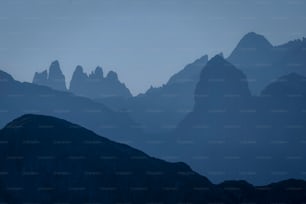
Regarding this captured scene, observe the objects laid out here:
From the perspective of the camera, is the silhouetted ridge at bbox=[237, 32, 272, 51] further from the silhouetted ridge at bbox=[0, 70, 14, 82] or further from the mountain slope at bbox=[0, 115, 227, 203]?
the mountain slope at bbox=[0, 115, 227, 203]

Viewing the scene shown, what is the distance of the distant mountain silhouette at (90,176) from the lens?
32.6 meters

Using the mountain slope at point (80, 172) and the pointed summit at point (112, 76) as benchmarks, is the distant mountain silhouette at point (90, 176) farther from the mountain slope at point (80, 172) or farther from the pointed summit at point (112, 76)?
the pointed summit at point (112, 76)

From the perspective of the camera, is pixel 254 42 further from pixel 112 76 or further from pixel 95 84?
pixel 95 84

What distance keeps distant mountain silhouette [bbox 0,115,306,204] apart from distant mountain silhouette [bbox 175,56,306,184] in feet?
115

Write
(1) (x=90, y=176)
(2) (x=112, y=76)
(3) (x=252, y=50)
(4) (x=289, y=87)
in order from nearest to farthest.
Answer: (1) (x=90, y=176) < (4) (x=289, y=87) < (3) (x=252, y=50) < (2) (x=112, y=76)

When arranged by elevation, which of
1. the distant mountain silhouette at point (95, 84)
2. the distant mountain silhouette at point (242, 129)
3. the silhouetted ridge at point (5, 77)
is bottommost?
the distant mountain silhouette at point (242, 129)

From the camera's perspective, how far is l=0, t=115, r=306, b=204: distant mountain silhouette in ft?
107

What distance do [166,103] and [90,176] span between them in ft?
341

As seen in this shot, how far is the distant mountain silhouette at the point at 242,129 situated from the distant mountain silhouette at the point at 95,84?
66.2m

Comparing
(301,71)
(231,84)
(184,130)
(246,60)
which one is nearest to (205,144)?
(184,130)

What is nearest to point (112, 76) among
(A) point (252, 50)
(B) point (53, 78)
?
(B) point (53, 78)

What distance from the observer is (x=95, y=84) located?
512 feet

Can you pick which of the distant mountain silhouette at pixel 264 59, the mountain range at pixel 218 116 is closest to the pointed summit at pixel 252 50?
the distant mountain silhouette at pixel 264 59

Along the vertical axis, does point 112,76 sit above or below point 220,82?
above
